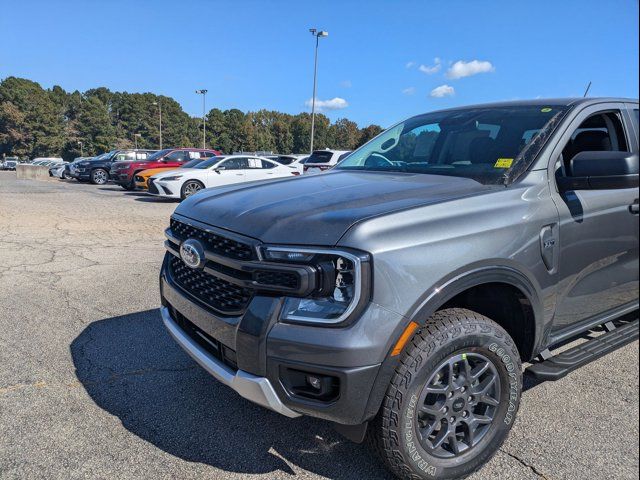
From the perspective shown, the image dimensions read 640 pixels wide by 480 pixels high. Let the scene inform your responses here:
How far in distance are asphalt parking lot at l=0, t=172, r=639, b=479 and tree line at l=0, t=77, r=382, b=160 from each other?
272 ft

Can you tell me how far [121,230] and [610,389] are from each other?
8804mm

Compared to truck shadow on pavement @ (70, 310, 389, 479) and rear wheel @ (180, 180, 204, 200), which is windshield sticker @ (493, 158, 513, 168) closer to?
truck shadow on pavement @ (70, 310, 389, 479)

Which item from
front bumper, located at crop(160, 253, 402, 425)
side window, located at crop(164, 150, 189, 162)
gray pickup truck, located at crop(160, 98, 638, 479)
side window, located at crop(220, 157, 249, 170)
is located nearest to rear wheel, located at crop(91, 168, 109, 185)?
side window, located at crop(164, 150, 189, 162)

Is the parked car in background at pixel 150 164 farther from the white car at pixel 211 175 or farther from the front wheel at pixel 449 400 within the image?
the front wheel at pixel 449 400

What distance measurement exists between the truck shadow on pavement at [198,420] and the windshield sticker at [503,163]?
1.83m

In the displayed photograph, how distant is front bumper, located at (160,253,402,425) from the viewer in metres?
1.92

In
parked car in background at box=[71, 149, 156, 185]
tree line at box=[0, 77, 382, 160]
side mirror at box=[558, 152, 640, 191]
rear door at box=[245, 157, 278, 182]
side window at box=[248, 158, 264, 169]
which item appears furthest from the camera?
tree line at box=[0, 77, 382, 160]

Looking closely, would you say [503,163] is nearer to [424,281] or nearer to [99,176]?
[424,281]

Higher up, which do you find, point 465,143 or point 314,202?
point 465,143

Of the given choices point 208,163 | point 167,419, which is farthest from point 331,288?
point 208,163

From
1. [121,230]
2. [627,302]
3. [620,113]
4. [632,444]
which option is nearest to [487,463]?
[632,444]

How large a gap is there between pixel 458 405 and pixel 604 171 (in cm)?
141

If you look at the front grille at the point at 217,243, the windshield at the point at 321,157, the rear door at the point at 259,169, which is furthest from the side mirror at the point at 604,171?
the windshield at the point at 321,157

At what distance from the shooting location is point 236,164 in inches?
632
